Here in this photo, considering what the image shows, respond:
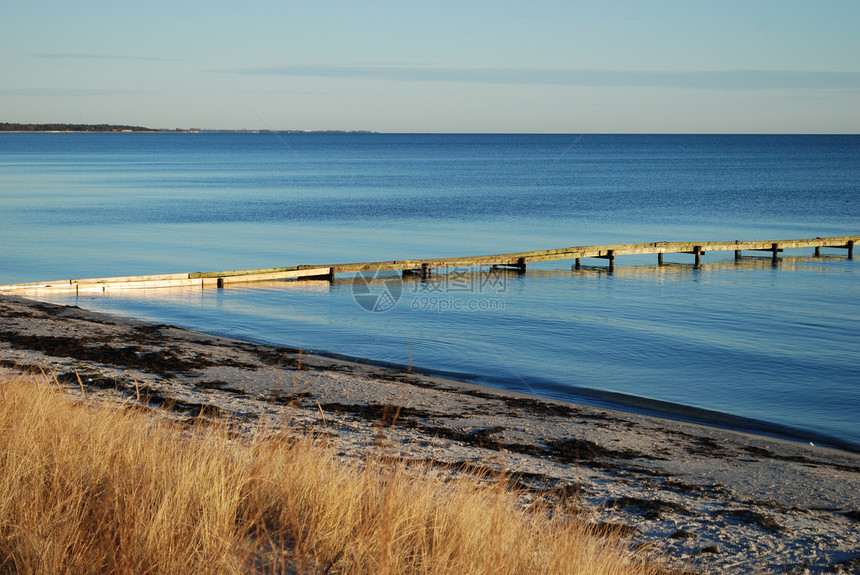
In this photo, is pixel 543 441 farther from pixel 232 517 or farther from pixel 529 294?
pixel 529 294

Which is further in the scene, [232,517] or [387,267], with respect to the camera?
[387,267]

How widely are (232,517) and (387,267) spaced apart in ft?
75.0

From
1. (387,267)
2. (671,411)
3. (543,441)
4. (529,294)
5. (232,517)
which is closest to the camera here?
(232,517)

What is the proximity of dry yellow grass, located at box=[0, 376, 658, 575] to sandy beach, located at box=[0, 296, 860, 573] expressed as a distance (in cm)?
59

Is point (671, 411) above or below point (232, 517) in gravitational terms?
below

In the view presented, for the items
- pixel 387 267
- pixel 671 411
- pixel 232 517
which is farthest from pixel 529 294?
pixel 232 517

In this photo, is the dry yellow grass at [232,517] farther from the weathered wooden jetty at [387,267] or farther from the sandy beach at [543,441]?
the weathered wooden jetty at [387,267]

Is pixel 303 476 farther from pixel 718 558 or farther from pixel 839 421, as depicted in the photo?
pixel 839 421

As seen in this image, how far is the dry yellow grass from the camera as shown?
14.2ft

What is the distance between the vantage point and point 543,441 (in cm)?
1037

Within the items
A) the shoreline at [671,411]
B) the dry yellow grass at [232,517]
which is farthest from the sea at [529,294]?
the dry yellow grass at [232,517]

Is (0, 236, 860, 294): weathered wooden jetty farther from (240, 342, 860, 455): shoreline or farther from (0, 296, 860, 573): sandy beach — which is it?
(240, 342, 860, 455): shoreline

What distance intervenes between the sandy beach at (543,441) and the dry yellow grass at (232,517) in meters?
0.59

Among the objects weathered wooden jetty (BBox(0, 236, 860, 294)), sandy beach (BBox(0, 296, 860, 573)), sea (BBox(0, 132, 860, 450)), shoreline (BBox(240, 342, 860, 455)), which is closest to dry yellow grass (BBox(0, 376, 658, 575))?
sandy beach (BBox(0, 296, 860, 573))
